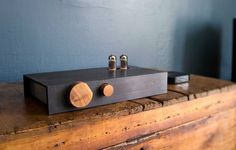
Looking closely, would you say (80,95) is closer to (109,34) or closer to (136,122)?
(136,122)

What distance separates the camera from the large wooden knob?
0.57 m

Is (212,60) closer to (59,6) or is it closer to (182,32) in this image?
(182,32)

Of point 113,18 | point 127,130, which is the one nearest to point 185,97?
point 127,130

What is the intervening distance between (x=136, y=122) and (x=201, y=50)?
0.99 meters

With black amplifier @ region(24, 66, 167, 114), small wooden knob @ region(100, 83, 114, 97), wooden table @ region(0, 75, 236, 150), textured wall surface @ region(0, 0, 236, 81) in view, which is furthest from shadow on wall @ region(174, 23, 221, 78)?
small wooden knob @ region(100, 83, 114, 97)

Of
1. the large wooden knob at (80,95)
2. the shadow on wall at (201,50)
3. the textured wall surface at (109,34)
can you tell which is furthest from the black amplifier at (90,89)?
the shadow on wall at (201,50)

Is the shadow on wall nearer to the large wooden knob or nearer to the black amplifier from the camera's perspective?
the black amplifier

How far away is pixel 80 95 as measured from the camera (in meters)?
0.58

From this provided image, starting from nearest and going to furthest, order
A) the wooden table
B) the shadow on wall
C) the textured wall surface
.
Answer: the wooden table, the textured wall surface, the shadow on wall

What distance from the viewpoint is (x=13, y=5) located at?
2.83 feet

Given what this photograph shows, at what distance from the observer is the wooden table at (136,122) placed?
1.70 ft

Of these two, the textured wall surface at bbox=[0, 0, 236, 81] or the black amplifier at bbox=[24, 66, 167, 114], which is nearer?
the black amplifier at bbox=[24, 66, 167, 114]

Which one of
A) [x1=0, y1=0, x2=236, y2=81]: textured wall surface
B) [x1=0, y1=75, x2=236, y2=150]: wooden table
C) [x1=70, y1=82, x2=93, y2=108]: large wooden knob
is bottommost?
[x1=0, y1=75, x2=236, y2=150]: wooden table

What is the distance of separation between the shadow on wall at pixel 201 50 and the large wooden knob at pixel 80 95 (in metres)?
0.87
